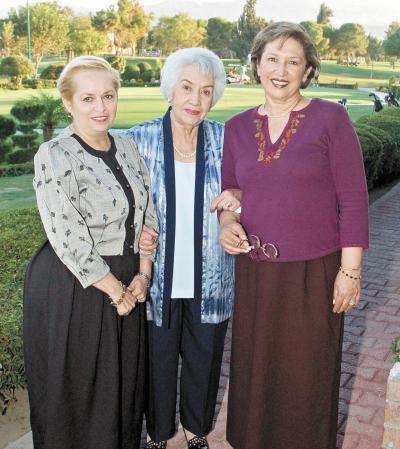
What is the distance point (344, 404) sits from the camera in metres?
3.61

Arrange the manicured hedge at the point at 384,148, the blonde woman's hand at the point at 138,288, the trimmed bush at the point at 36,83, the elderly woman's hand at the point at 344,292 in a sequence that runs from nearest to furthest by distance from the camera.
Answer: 1. the elderly woman's hand at the point at 344,292
2. the blonde woman's hand at the point at 138,288
3. the manicured hedge at the point at 384,148
4. the trimmed bush at the point at 36,83

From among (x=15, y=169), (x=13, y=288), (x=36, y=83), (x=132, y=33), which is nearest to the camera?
(x=13, y=288)

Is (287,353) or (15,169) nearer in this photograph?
(287,353)

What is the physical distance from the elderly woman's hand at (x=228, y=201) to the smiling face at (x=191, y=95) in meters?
0.35

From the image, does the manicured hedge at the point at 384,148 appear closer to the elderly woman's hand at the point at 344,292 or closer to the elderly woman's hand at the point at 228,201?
the elderly woman's hand at the point at 228,201

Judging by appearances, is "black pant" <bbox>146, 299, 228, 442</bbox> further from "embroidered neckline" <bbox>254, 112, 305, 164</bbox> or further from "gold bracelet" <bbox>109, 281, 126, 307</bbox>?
"embroidered neckline" <bbox>254, 112, 305, 164</bbox>

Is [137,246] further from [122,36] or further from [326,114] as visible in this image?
[122,36]

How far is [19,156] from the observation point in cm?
1275

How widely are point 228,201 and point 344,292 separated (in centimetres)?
59

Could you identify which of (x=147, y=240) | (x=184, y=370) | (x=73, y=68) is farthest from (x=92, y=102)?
(x=184, y=370)

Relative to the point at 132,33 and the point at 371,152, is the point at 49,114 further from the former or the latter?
the point at 132,33

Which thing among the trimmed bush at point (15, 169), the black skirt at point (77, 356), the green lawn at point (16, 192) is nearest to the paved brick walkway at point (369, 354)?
the black skirt at point (77, 356)

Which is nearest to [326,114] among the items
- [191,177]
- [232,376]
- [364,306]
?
[191,177]

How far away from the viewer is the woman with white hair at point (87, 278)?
2260mm
